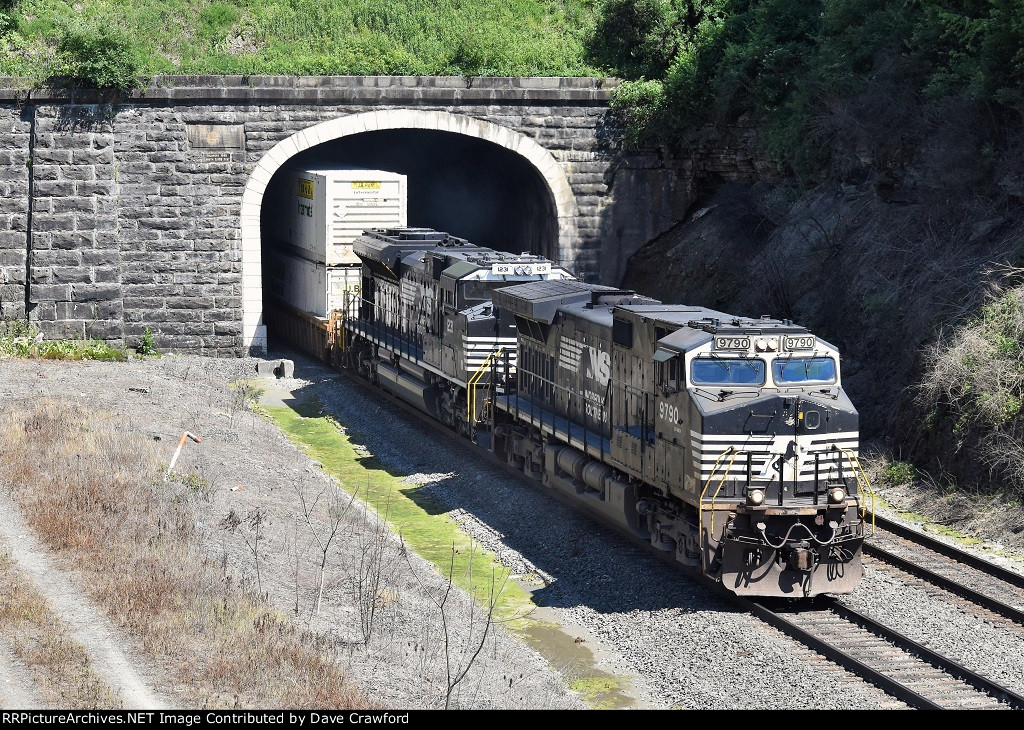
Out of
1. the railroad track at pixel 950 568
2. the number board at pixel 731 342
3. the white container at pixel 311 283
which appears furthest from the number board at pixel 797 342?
the white container at pixel 311 283

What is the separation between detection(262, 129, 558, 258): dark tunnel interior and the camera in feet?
124

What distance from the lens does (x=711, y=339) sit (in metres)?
14.9

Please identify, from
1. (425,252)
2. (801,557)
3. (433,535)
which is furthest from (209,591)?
(425,252)

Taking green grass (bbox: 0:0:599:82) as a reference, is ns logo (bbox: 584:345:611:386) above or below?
below

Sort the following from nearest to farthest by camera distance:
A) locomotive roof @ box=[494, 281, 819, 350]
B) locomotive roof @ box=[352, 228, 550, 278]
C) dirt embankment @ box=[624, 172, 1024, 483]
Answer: locomotive roof @ box=[494, 281, 819, 350], dirt embankment @ box=[624, 172, 1024, 483], locomotive roof @ box=[352, 228, 550, 278]

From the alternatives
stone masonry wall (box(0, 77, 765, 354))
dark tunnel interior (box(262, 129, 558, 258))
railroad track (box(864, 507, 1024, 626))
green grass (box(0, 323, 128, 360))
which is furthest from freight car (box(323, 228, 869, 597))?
dark tunnel interior (box(262, 129, 558, 258))

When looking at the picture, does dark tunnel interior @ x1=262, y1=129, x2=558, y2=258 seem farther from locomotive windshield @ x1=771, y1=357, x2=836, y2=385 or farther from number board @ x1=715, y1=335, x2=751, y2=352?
number board @ x1=715, y1=335, x2=751, y2=352

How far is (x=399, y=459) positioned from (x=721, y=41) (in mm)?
15288

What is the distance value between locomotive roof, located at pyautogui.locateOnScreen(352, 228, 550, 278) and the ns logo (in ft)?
16.2

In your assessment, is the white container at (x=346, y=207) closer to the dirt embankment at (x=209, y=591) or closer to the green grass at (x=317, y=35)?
the green grass at (x=317, y=35)

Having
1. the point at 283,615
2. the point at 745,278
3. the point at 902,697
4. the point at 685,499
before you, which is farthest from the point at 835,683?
the point at 745,278

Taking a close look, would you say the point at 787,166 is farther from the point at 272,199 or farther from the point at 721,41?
→ the point at 272,199

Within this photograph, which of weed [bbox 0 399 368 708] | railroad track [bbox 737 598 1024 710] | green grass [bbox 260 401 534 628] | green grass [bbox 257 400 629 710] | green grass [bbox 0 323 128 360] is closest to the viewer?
weed [bbox 0 399 368 708]

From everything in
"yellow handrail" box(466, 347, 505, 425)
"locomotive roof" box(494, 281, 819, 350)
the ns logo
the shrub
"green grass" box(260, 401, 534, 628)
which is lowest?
"green grass" box(260, 401, 534, 628)
